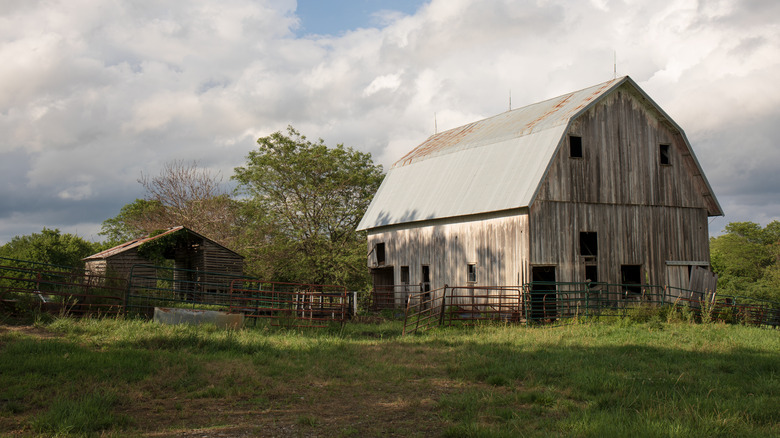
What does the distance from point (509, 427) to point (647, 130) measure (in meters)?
18.2

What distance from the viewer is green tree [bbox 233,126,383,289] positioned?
32594mm

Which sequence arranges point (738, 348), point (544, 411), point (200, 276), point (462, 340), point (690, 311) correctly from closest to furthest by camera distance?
1. point (544, 411)
2. point (738, 348)
3. point (462, 340)
4. point (690, 311)
5. point (200, 276)

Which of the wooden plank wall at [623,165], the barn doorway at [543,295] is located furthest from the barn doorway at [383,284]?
the wooden plank wall at [623,165]

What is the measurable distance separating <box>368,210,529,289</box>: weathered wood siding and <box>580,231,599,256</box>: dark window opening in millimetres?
2681

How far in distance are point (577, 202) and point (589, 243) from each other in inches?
65.8

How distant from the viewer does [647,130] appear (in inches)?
882

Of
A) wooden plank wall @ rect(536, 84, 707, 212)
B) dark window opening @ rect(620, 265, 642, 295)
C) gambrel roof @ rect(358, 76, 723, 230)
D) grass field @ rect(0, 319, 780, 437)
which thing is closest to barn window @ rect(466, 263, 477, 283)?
gambrel roof @ rect(358, 76, 723, 230)

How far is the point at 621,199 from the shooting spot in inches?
856

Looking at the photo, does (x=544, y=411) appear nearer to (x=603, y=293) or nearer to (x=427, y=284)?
Result: (x=603, y=293)

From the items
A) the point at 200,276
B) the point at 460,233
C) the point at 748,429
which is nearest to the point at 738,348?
the point at 748,429

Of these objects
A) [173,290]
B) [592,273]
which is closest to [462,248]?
[592,273]

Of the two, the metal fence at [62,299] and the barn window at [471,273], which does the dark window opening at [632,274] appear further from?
the metal fence at [62,299]

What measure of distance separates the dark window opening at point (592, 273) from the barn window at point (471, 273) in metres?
3.93

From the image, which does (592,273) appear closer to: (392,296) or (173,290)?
(392,296)
